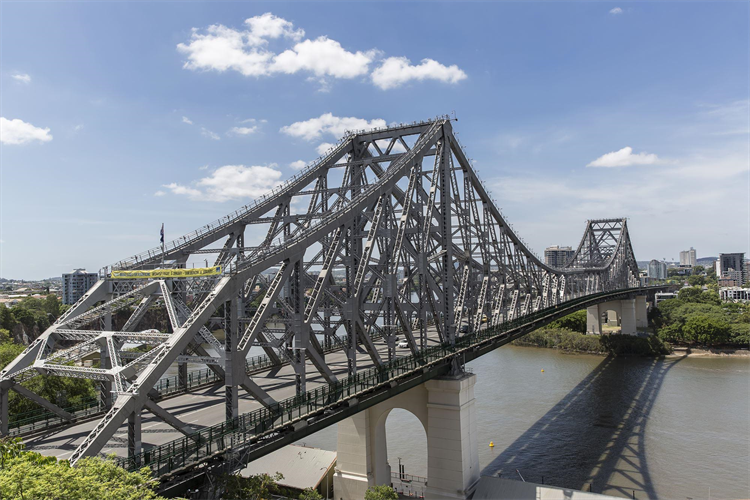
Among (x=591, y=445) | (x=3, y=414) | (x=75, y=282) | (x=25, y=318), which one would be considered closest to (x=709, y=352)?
(x=591, y=445)

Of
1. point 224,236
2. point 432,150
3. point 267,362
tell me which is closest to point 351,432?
point 267,362

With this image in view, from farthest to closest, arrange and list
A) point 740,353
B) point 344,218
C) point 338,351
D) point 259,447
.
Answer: point 740,353
point 338,351
point 344,218
point 259,447

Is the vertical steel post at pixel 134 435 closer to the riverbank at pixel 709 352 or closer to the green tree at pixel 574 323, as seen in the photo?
the riverbank at pixel 709 352

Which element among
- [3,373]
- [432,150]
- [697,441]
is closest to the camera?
[3,373]

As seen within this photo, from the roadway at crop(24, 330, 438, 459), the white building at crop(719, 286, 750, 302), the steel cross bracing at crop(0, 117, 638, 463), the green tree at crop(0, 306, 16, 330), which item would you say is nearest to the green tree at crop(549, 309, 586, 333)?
the steel cross bracing at crop(0, 117, 638, 463)

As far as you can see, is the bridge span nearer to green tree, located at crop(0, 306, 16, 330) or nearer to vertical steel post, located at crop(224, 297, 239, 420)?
vertical steel post, located at crop(224, 297, 239, 420)

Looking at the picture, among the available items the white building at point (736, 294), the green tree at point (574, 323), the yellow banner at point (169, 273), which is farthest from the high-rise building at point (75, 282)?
the white building at point (736, 294)

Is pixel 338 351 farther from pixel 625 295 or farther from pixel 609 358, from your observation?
pixel 625 295
